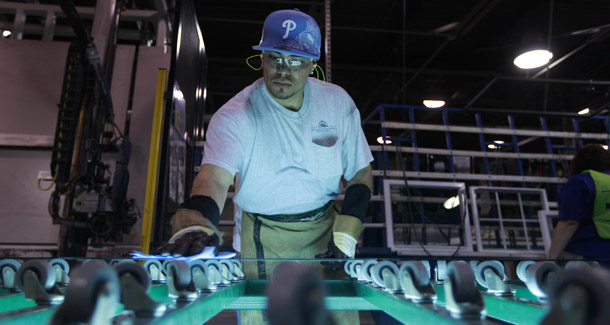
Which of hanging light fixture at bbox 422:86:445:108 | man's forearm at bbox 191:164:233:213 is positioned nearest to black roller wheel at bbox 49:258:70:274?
man's forearm at bbox 191:164:233:213

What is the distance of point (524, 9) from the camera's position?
27.4 feet

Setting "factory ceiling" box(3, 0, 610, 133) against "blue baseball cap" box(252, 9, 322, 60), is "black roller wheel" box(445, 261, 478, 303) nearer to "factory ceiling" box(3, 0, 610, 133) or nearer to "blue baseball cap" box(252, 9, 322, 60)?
"blue baseball cap" box(252, 9, 322, 60)

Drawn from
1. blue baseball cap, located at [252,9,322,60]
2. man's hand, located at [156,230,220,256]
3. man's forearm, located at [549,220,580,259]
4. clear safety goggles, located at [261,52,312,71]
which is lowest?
man's hand, located at [156,230,220,256]

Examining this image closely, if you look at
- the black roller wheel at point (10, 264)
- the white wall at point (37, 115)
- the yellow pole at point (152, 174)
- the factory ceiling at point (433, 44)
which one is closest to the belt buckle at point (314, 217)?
the black roller wheel at point (10, 264)

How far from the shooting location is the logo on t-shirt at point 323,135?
1.75m

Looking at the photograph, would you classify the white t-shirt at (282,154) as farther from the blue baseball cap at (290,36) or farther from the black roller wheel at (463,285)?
the black roller wheel at (463,285)

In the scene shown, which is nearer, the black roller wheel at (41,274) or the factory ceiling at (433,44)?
the black roller wheel at (41,274)

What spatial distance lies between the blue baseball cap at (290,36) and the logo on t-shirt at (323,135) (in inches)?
11.0

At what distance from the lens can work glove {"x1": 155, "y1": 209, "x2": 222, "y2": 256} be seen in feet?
3.57

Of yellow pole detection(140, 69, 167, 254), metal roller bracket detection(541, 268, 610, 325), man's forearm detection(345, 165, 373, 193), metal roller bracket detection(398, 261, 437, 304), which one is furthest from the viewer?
yellow pole detection(140, 69, 167, 254)

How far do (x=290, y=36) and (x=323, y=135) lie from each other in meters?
0.42

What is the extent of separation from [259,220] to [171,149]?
1.95 meters

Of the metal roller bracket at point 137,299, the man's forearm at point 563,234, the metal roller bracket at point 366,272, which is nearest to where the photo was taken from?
the metal roller bracket at point 137,299

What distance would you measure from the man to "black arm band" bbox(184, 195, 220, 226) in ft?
0.57
